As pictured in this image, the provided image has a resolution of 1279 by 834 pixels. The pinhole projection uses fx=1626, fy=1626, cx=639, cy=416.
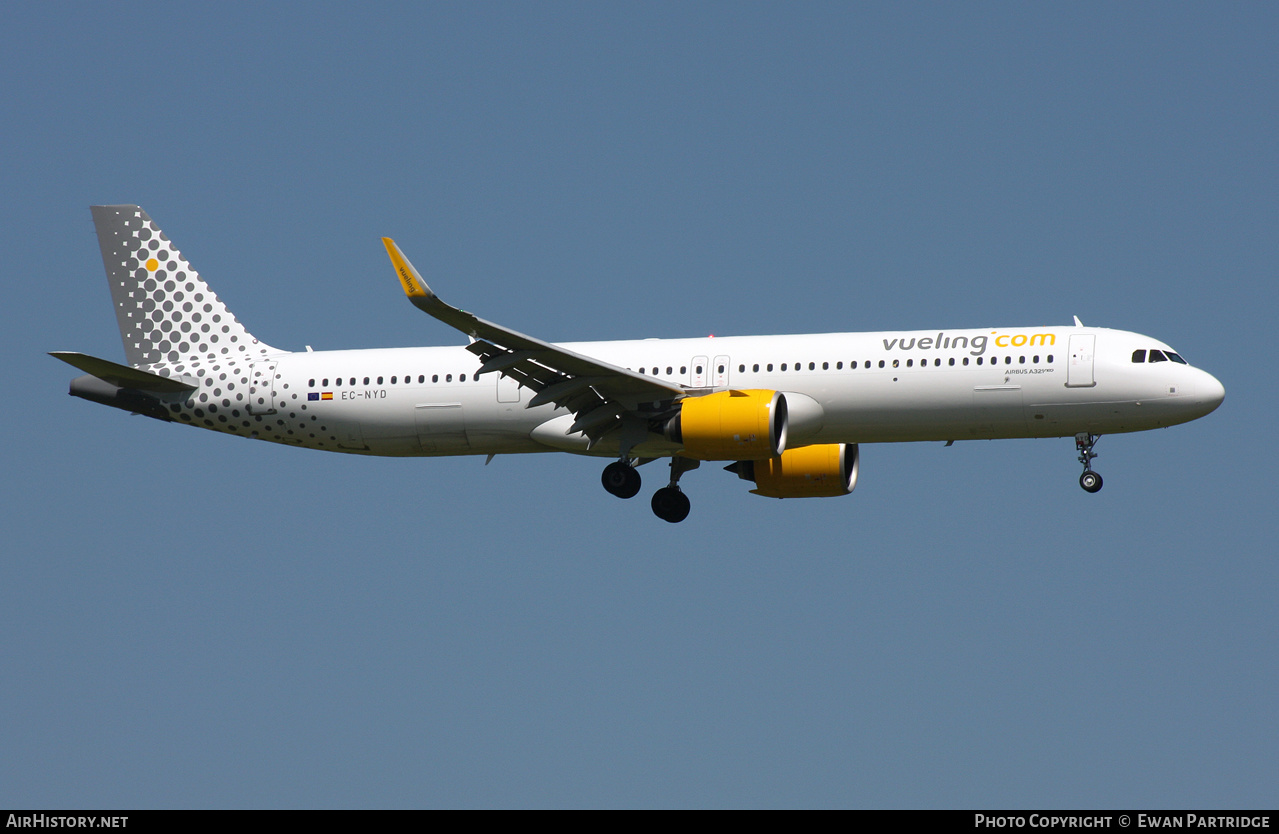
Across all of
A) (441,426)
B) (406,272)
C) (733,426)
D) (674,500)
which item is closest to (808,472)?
(674,500)

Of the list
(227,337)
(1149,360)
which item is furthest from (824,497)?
(227,337)

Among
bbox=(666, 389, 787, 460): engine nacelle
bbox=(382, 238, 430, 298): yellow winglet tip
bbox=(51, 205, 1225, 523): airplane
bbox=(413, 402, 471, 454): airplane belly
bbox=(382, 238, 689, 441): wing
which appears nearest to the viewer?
bbox=(382, 238, 430, 298): yellow winglet tip

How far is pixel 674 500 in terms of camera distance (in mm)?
40062

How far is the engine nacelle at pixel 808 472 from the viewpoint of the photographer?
40875mm

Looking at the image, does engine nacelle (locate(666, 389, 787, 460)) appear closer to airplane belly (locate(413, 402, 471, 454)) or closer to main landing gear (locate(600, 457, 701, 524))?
main landing gear (locate(600, 457, 701, 524))

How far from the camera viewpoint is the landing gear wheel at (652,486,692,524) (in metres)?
40.0

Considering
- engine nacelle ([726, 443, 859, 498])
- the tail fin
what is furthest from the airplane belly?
engine nacelle ([726, 443, 859, 498])

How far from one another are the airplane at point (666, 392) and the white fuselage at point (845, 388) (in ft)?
0.13

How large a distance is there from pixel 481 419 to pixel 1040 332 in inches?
518

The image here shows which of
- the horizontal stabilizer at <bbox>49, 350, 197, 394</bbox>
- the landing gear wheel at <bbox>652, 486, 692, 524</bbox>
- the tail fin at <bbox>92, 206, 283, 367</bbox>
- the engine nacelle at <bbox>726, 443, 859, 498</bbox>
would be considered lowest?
the landing gear wheel at <bbox>652, 486, 692, 524</bbox>

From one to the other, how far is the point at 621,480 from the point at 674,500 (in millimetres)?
1684

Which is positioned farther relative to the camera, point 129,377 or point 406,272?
point 129,377

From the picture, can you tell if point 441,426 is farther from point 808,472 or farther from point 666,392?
point 808,472
